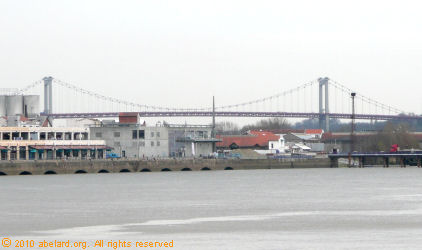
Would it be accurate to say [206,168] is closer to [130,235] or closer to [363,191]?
[363,191]

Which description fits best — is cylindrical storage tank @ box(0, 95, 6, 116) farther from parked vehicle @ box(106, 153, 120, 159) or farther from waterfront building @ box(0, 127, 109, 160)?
parked vehicle @ box(106, 153, 120, 159)

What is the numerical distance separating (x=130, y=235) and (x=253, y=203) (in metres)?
15.5

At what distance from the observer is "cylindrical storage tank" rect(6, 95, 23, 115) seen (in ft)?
378

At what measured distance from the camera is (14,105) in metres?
115

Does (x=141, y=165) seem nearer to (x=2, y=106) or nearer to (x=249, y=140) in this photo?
(x=2, y=106)

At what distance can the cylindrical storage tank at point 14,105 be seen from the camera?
115 meters

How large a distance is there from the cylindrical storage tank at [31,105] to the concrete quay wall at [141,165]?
26724mm

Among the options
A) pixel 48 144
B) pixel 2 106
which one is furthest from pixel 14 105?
pixel 48 144

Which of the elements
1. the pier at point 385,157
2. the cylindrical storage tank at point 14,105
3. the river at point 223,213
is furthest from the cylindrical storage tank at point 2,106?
the river at point 223,213

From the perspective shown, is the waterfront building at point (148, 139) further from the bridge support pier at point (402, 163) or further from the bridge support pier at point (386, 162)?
the bridge support pier at point (402, 163)

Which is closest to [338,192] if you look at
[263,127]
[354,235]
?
[354,235]

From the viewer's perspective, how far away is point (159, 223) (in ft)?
133

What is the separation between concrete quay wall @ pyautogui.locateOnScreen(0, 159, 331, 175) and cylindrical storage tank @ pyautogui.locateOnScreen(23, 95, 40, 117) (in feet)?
87.7

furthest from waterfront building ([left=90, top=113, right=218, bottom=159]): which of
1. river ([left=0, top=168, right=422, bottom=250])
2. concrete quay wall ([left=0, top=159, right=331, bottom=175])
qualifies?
river ([left=0, top=168, right=422, bottom=250])
